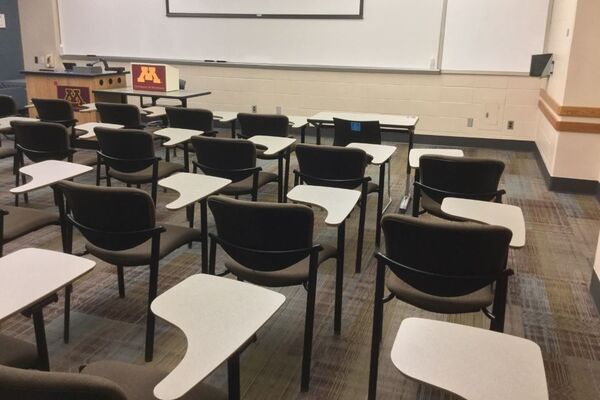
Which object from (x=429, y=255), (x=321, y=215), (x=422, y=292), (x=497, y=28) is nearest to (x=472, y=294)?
(x=422, y=292)

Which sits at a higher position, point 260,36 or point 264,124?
point 260,36

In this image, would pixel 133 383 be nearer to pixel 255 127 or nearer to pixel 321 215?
pixel 321 215

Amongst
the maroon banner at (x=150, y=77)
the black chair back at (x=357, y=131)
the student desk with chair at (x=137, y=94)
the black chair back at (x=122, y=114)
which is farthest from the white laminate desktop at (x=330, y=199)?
the maroon banner at (x=150, y=77)

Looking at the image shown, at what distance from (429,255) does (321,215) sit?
2.40m

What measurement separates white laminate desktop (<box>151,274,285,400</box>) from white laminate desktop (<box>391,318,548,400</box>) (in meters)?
0.36

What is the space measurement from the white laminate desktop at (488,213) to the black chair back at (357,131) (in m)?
1.97

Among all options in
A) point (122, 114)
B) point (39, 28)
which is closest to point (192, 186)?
point (122, 114)

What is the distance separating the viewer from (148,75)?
5.87 m

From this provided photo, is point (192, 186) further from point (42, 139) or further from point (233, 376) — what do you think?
point (42, 139)

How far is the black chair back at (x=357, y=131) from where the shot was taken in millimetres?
4242

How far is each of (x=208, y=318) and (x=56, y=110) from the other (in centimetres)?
405

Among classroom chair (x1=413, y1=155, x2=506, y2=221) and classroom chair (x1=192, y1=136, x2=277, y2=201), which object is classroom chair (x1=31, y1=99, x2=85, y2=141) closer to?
classroom chair (x1=192, y1=136, x2=277, y2=201)

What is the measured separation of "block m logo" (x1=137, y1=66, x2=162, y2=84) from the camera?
19.1 ft

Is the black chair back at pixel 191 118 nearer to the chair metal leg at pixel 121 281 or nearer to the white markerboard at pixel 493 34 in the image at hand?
the chair metal leg at pixel 121 281
